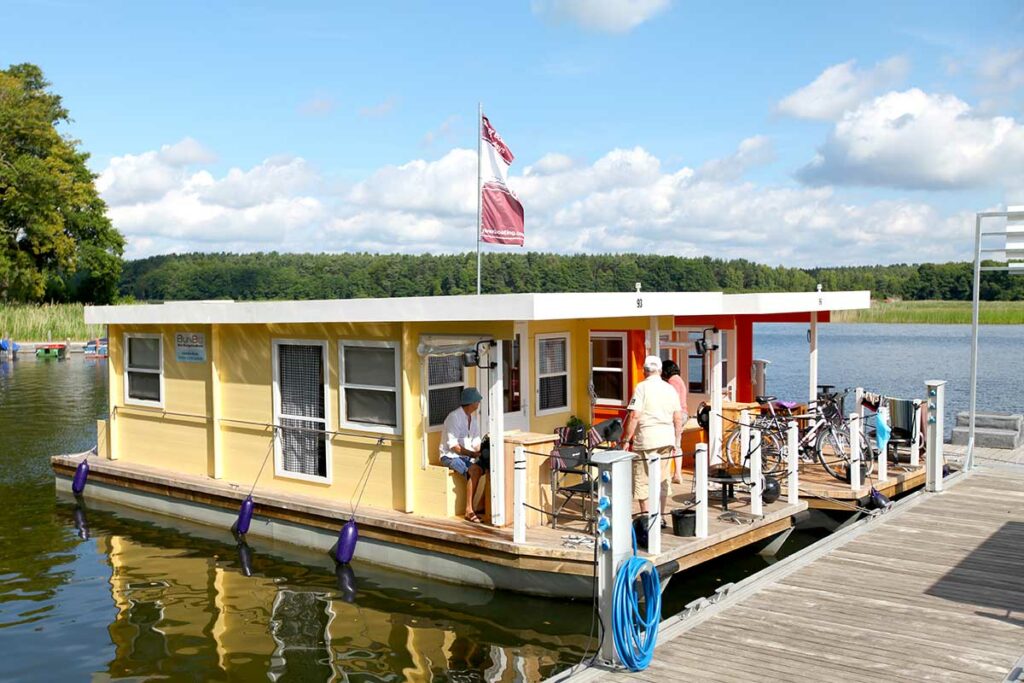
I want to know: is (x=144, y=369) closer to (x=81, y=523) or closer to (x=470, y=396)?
(x=81, y=523)

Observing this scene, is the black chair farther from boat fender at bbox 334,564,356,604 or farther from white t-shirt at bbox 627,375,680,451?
boat fender at bbox 334,564,356,604

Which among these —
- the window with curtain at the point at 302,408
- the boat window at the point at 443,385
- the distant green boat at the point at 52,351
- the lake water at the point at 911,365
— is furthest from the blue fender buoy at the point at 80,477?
the distant green boat at the point at 52,351

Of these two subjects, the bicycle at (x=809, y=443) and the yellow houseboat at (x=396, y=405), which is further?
the bicycle at (x=809, y=443)

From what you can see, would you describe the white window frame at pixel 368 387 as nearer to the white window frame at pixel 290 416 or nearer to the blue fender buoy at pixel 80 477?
the white window frame at pixel 290 416

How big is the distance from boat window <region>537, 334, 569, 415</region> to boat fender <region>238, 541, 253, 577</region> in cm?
377

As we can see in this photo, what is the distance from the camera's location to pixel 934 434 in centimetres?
1143

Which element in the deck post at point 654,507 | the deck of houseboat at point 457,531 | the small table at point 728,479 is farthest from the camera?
the small table at point 728,479

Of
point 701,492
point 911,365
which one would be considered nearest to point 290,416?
point 701,492

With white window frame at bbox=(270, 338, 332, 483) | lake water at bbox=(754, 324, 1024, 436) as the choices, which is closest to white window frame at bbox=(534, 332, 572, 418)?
white window frame at bbox=(270, 338, 332, 483)

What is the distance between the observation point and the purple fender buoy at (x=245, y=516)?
1103 cm

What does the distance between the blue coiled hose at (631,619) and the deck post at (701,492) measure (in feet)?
7.33

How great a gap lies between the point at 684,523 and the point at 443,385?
9.83 ft

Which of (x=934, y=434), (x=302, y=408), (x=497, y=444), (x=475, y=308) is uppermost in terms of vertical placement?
Result: (x=475, y=308)

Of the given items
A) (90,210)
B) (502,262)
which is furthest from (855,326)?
(90,210)
